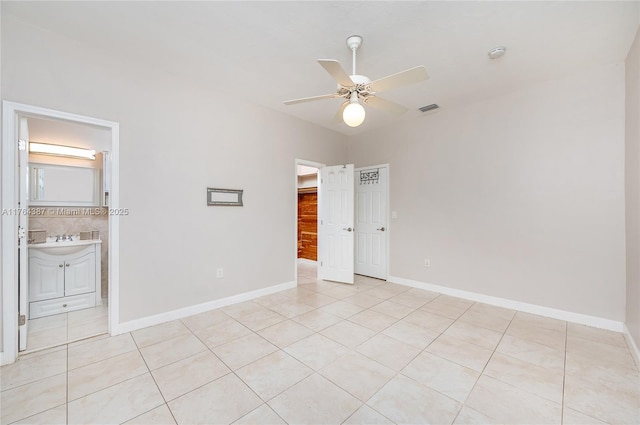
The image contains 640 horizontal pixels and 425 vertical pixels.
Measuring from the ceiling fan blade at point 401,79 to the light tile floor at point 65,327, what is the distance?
11.6ft

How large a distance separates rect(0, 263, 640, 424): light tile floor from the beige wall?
379 mm

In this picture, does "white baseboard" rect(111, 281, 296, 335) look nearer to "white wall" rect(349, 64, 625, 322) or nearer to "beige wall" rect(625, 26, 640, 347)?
"white wall" rect(349, 64, 625, 322)

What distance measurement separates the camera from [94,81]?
250cm

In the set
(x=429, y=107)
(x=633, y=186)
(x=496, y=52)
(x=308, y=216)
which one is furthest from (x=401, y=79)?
(x=308, y=216)

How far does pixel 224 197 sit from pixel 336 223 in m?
2.00

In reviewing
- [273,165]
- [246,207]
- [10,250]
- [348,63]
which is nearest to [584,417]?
[348,63]

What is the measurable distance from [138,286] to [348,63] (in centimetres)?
320

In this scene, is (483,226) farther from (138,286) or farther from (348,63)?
A: (138,286)

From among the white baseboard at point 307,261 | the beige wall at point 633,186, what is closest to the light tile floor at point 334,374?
the beige wall at point 633,186

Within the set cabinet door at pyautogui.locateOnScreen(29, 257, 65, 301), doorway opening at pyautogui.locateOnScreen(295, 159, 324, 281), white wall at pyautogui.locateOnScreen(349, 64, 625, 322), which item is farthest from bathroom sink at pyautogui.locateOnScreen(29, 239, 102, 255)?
white wall at pyautogui.locateOnScreen(349, 64, 625, 322)

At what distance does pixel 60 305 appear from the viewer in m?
3.15

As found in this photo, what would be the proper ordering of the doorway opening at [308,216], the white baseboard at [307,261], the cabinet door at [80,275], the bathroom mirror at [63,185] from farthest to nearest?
1. the doorway opening at [308,216]
2. the white baseboard at [307,261]
3. the bathroom mirror at [63,185]
4. the cabinet door at [80,275]

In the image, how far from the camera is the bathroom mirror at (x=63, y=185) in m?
3.36

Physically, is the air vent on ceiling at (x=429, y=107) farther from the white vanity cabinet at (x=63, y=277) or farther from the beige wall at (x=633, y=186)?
the white vanity cabinet at (x=63, y=277)
